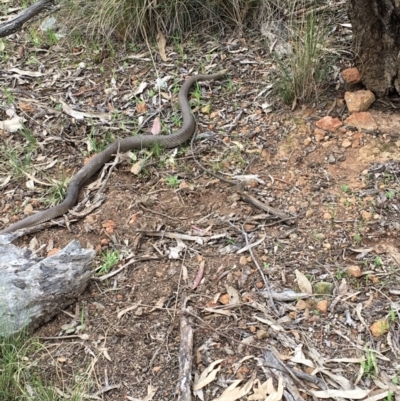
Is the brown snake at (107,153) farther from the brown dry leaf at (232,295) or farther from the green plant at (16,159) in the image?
the brown dry leaf at (232,295)

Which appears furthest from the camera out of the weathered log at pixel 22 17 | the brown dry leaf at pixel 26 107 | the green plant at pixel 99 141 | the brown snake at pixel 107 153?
the weathered log at pixel 22 17

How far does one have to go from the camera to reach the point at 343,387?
2584 millimetres

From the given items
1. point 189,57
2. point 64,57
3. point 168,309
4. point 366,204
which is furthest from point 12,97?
point 366,204

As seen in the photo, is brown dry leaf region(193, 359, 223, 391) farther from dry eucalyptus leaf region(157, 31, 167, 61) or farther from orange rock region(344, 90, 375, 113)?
dry eucalyptus leaf region(157, 31, 167, 61)

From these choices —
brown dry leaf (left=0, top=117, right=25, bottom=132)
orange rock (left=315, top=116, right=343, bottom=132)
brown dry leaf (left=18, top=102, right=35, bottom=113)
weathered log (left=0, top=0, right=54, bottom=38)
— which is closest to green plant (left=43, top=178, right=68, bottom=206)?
brown dry leaf (left=0, top=117, right=25, bottom=132)

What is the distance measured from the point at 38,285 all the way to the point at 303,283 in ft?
4.59

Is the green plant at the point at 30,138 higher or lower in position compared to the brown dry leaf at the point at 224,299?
higher

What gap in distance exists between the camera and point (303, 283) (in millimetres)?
3045

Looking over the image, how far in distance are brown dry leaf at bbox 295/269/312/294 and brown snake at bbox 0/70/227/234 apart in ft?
5.47

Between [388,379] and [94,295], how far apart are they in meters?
1.60

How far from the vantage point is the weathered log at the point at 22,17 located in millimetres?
6031

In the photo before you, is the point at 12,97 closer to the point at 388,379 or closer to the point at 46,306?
the point at 46,306

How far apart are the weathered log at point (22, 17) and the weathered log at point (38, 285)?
360 cm

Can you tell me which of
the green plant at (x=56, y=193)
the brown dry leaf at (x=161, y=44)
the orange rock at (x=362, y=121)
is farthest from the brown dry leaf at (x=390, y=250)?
the brown dry leaf at (x=161, y=44)
